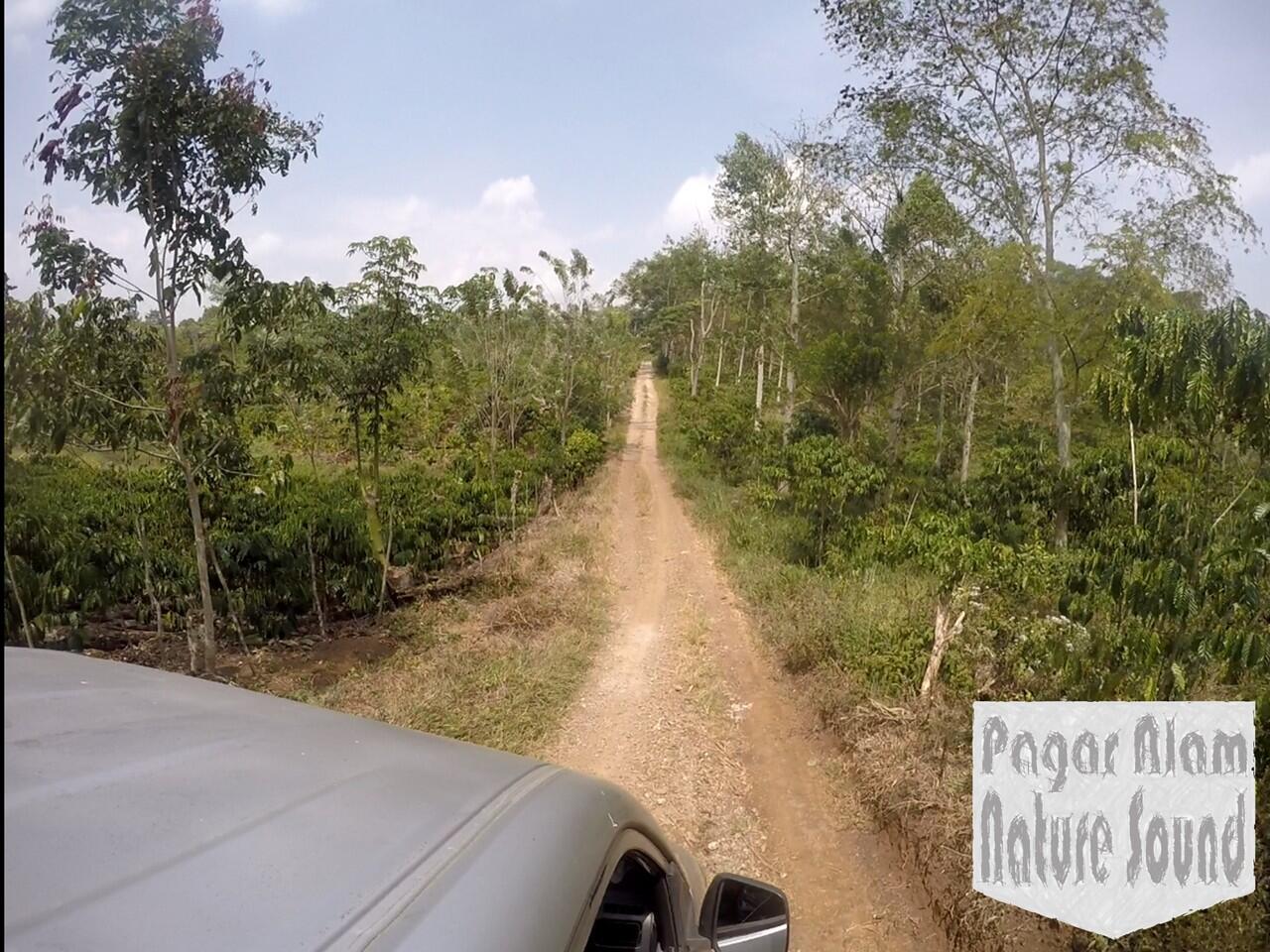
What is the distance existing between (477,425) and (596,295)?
4295mm

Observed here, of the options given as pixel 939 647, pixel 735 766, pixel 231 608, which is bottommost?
pixel 735 766

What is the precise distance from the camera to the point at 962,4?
38.2 feet

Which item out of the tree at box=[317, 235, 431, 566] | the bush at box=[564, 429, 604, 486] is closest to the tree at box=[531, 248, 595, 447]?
the bush at box=[564, 429, 604, 486]

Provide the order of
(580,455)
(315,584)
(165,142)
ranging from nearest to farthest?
(165,142) → (315,584) → (580,455)

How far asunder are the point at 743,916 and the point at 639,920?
35cm

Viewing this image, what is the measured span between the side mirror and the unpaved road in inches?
89.3

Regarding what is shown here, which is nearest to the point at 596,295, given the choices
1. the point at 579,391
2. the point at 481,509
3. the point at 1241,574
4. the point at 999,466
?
the point at 579,391

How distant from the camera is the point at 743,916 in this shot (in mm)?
1946

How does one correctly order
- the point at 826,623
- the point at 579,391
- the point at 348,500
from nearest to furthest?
the point at 826,623 < the point at 348,500 < the point at 579,391

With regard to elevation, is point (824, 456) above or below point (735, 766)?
above

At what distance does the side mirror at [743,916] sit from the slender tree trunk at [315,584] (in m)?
6.99

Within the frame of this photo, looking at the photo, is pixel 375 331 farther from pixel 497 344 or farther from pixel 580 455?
pixel 580 455

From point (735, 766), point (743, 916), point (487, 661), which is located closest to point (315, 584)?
point (487, 661)

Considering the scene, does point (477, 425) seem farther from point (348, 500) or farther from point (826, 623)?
point (826, 623)
